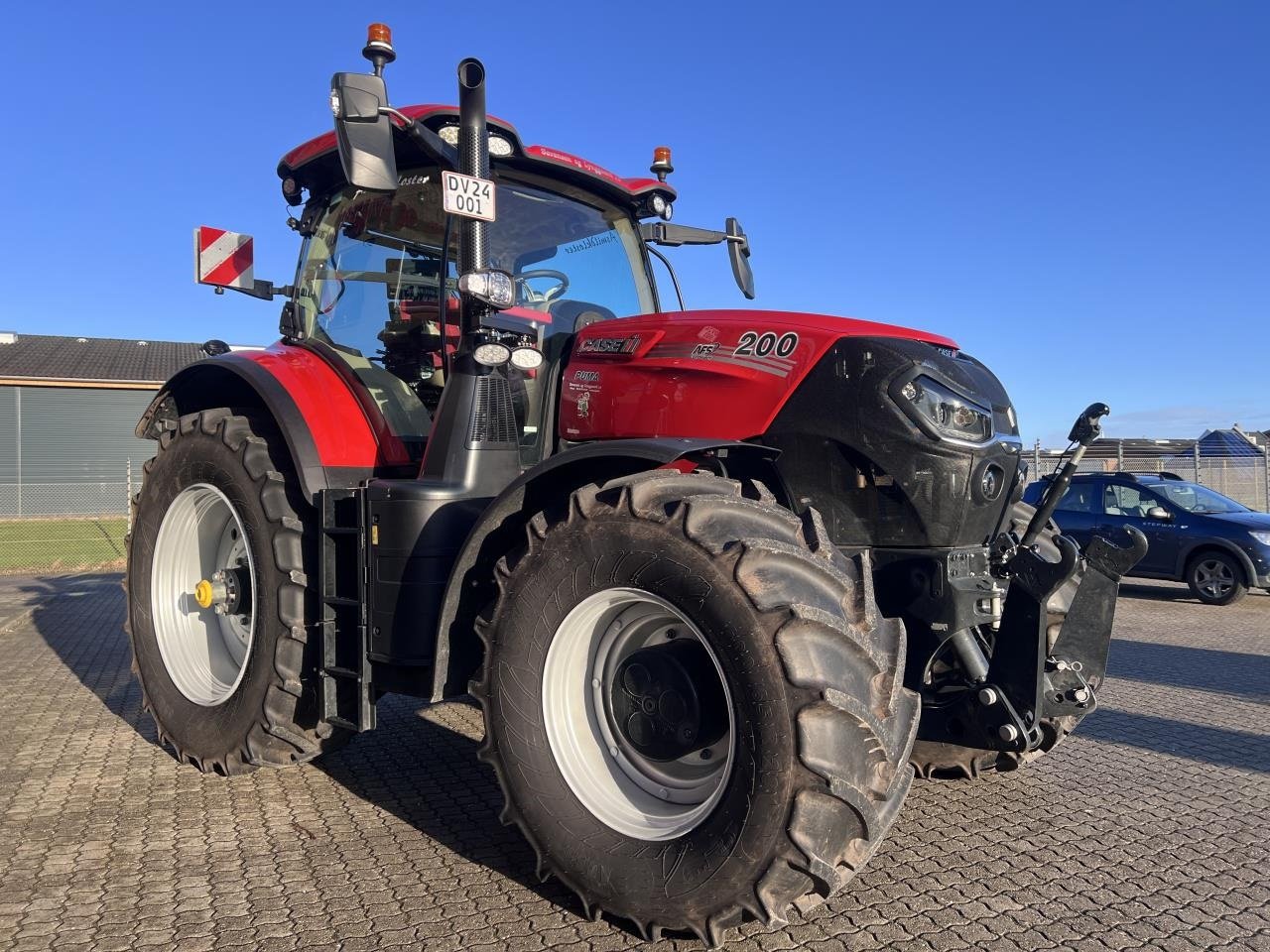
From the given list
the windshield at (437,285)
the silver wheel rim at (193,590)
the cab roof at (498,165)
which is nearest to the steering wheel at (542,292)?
the windshield at (437,285)

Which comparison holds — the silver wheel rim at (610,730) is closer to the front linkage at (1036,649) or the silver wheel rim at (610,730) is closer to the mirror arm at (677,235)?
the front linkage at (1036,649)

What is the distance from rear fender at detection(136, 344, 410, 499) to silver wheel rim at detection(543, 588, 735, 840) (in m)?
1.41

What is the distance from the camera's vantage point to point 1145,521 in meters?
11.9

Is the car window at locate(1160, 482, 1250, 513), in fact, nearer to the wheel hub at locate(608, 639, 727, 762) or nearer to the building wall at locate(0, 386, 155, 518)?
the wheel hub at locate(608, 639, 727, 762)

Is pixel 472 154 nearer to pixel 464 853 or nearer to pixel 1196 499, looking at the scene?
pixel 464 853

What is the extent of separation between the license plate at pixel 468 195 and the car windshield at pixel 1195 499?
11173 mm

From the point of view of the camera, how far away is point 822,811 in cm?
→ 230

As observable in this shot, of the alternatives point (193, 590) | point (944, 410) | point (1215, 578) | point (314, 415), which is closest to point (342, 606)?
point (314, 415)

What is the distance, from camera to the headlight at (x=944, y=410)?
3.05 metres

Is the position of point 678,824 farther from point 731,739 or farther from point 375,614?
point 375,614

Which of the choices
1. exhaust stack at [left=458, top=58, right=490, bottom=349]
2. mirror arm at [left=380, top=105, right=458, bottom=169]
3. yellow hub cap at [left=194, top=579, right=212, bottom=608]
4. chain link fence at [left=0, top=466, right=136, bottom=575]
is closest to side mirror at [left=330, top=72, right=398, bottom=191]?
mirror arm at [left=380, top=105, right=458, bottom=169]

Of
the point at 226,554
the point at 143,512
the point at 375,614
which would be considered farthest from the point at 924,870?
the point at 143,512

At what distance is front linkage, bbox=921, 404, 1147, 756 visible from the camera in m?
2.96

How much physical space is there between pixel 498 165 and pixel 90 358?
36.3m
